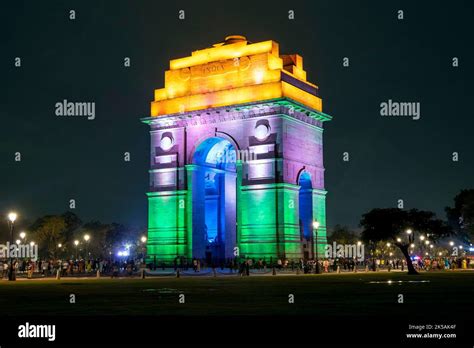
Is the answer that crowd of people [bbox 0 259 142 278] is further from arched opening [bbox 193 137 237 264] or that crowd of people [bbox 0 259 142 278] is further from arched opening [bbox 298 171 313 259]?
arched opening [bbox 298 171 313 259]

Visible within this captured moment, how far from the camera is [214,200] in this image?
74.7 m

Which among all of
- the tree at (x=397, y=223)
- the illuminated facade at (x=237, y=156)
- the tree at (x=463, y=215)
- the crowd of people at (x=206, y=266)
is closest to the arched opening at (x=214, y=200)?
the illuminated facade at (x=237, y=156)

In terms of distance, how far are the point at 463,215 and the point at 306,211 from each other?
3656cm

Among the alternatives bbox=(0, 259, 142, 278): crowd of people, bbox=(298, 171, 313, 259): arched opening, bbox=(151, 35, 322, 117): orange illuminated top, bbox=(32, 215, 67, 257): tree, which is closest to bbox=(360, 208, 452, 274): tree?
bbox=(298, 171, 313, 259): arched opening

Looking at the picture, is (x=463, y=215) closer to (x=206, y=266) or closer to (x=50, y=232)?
(x=206, y=266)

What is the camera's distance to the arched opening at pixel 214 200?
68.4 meters

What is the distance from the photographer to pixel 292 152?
64.9 metres

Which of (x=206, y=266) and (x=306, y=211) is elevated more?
(x=306, y=211)

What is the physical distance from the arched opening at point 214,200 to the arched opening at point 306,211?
7611mm

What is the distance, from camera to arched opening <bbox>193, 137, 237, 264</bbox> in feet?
225

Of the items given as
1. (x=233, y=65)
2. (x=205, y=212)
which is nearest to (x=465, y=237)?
(x=205, y=212)

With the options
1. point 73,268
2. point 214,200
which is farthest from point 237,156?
point 73,268

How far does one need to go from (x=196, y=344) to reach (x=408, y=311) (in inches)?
272

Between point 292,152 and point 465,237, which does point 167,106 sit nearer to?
point 292,152
